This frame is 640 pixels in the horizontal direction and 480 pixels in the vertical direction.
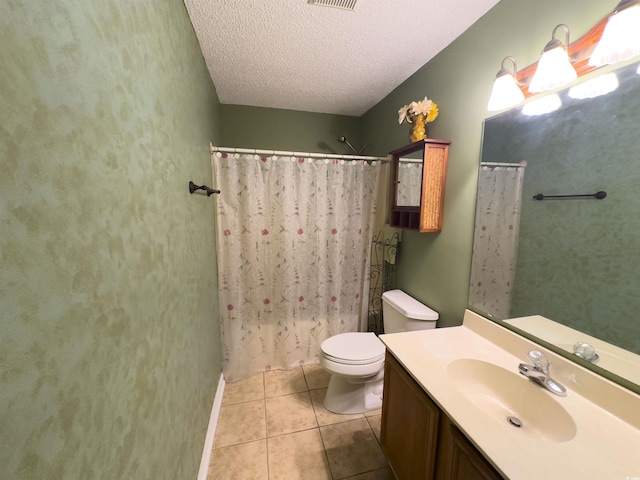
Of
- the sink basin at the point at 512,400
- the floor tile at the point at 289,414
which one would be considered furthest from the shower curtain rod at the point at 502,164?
the floor tile at the point at 289,414

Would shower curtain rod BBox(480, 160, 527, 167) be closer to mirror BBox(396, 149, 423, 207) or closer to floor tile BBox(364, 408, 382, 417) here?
mirror BBox(396, 149, 423, 207)

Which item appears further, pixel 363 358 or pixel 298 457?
pixel 363 358

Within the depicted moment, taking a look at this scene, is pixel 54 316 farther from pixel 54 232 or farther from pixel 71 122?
pixel 71 122

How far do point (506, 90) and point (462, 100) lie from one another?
36 cm

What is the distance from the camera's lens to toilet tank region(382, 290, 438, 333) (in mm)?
1632

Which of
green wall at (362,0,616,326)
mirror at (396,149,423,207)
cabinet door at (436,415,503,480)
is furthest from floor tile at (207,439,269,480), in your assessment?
mirror at (396,149,423,207)

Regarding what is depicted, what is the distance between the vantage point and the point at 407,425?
1.08m

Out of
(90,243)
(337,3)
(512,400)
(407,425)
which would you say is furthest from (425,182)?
(90,243)

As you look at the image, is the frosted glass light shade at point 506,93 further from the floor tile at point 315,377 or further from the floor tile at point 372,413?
the floor tile at point 315,377

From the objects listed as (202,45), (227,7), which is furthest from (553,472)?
(202,45)

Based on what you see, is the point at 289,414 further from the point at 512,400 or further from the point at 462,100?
the point at 462,100

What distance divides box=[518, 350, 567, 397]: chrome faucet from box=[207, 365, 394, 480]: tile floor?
979 mm

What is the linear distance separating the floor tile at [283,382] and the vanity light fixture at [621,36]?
237 centimetres

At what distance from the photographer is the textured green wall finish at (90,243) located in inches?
13.6
